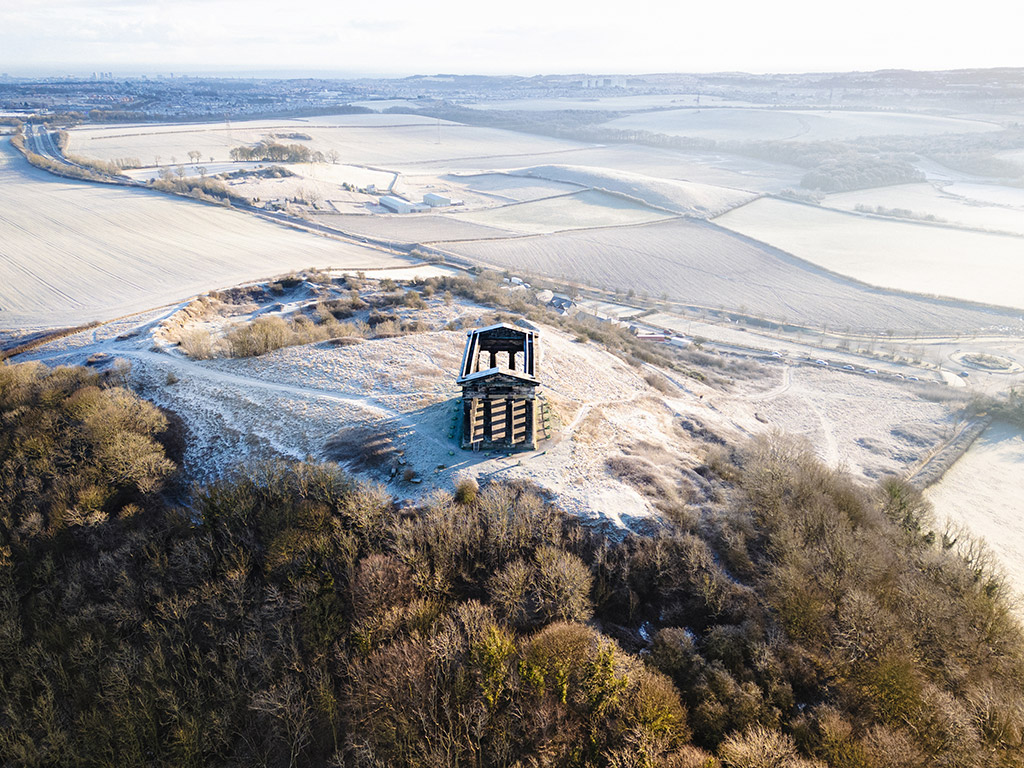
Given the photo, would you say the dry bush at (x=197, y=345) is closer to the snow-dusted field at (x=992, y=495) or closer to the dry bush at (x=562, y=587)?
the dry bush at (x=562, y=587)

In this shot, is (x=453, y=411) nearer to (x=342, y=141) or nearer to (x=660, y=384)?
(x=660, y=384)

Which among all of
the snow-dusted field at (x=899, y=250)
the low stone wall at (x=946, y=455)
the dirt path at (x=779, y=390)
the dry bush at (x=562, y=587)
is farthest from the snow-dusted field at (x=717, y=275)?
the dry bush at (x=562, y=587)

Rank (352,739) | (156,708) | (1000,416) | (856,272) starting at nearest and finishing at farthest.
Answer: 1. (352,739)
2. (156,708)
3. (1000,416)
4. (856,272)

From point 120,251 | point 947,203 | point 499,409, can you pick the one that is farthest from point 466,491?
point 947,203

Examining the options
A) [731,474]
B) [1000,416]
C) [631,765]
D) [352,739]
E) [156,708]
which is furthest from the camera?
[1000,416]

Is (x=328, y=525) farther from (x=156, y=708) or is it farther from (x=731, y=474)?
(x=731, y=474)

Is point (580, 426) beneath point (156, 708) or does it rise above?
above

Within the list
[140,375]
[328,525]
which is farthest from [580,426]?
[140,375]
